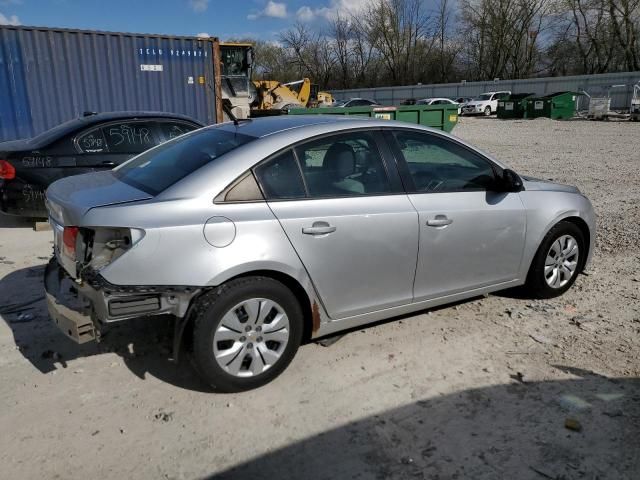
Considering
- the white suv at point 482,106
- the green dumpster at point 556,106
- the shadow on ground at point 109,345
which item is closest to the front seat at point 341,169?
the shadow on ground at point 109,345

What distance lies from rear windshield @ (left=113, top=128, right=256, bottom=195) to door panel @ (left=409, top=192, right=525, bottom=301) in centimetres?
134

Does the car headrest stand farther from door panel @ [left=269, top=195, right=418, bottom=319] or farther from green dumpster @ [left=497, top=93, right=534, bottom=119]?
green dumpster @ [left=497, top=93, right=534, bottom=119]

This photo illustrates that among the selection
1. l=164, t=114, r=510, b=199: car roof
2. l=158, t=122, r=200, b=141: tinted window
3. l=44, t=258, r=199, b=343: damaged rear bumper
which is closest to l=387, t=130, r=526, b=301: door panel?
l=164, t=114, r=510, b=199: car roof

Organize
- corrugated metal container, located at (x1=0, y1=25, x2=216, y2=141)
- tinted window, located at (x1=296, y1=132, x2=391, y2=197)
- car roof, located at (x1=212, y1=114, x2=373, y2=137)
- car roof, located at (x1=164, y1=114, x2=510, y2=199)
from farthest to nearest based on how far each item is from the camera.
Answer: corrugated metal container, located at (x1=0, y1=25, x2=216, y2=141)
car roof, located at (x1=212, y1=114, x2=373, y2=137)
tinted window, located at (x1=296, y1=132, x2=391, y2=197)
car roof, located at (x1=164, y1=114, x2=510, y2=199)

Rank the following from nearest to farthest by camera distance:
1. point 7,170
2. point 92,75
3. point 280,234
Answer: point 280,234, point 7,170, point 92,75

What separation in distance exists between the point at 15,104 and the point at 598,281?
10193 mm

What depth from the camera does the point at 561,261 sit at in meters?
4.50

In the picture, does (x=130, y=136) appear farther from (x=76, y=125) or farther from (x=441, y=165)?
(x=441, y=165)

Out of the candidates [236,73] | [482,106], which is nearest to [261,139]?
[236,73]

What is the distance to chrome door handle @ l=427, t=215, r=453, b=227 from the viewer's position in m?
3.62

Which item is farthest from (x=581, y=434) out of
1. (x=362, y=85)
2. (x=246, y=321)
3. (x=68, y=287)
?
(x=362, y=85)

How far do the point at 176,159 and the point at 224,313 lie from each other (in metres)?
1.13

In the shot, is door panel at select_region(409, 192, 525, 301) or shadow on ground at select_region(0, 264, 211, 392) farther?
door panel at select_region(409, 192, 525, 301)

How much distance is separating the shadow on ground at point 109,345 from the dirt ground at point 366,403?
0.01m
